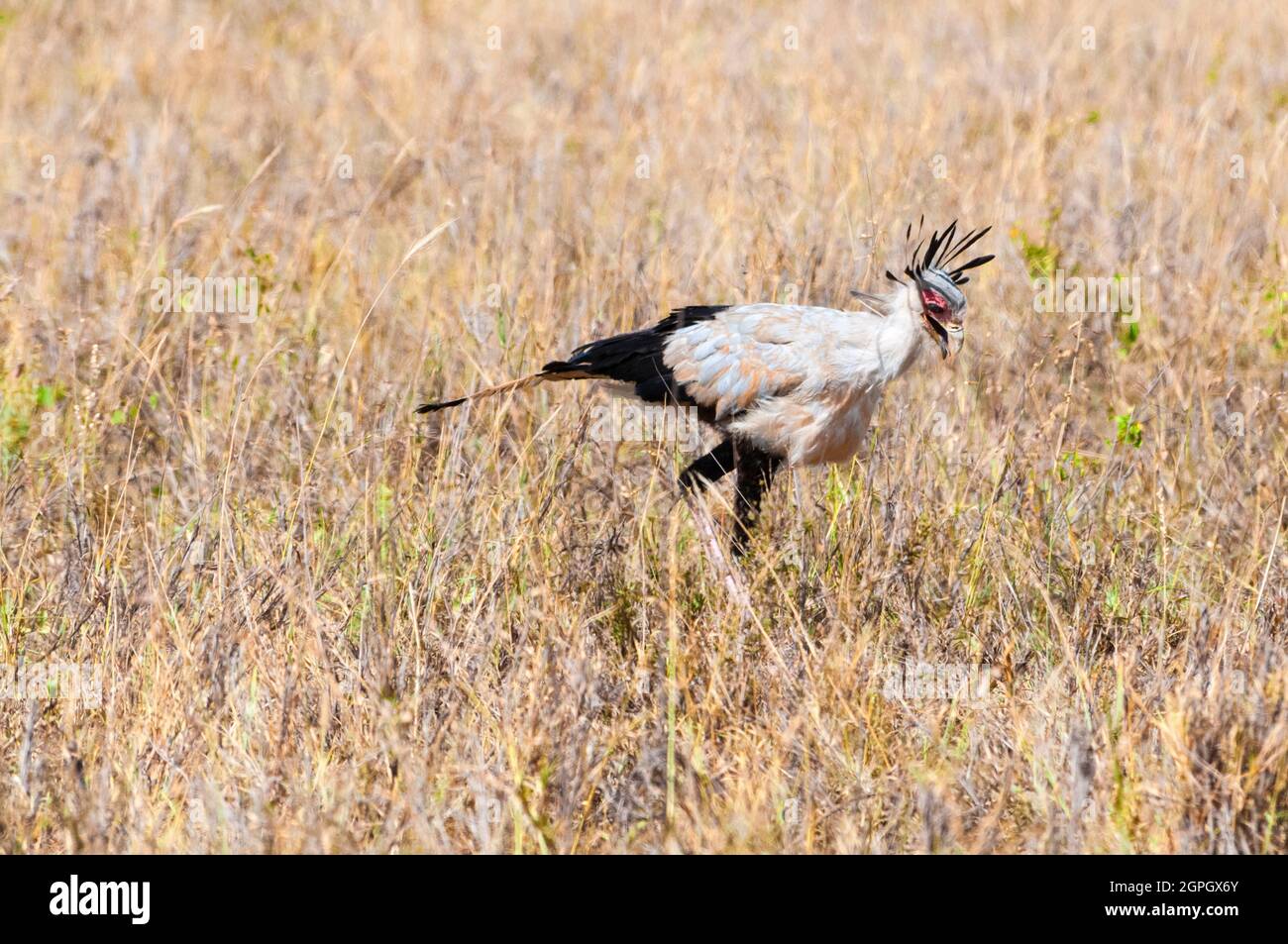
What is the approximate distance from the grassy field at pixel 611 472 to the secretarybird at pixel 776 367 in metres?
0.18

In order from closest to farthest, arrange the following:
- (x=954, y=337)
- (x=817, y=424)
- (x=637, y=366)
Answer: (x=954, y=337) → (x=817, y=424) → (x=637, y=366)

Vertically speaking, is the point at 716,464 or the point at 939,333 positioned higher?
the point at 939,333

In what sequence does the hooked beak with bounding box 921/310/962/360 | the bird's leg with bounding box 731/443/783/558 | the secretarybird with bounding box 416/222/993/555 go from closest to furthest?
the hooked beak with bounding box 921/310/962/360, the secretarybird with bounding box 416/222/993/555, the bird's leg with bounding box 731/443/783/558

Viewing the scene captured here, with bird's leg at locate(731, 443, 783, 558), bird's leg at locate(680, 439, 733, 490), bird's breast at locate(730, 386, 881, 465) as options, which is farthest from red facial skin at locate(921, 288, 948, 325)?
bird's leg at locate(680, 439, 733, 490)

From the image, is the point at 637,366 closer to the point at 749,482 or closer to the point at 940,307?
the point at 749,482

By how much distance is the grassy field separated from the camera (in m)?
3.64

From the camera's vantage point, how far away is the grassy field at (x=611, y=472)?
3641mm

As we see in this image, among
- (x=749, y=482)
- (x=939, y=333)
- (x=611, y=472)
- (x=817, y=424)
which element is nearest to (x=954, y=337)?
(x=939, y=333)

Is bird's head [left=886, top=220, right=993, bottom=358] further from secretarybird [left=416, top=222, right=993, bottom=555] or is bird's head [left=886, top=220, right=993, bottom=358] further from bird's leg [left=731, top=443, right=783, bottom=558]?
bird's leg [left=731, top=443, right=783, bottom=558]

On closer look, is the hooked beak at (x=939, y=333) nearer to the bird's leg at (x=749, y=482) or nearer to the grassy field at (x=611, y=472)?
the grassy field at (x=611, y=472)

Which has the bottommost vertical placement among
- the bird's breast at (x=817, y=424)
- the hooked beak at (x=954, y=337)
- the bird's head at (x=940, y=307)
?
the bird's breast at (x=817, y=424)

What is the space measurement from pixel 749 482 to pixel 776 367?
0.48 meters

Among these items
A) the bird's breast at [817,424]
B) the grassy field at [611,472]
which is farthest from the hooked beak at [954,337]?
the grassy field at [611,472]

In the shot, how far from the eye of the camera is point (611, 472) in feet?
16.9
